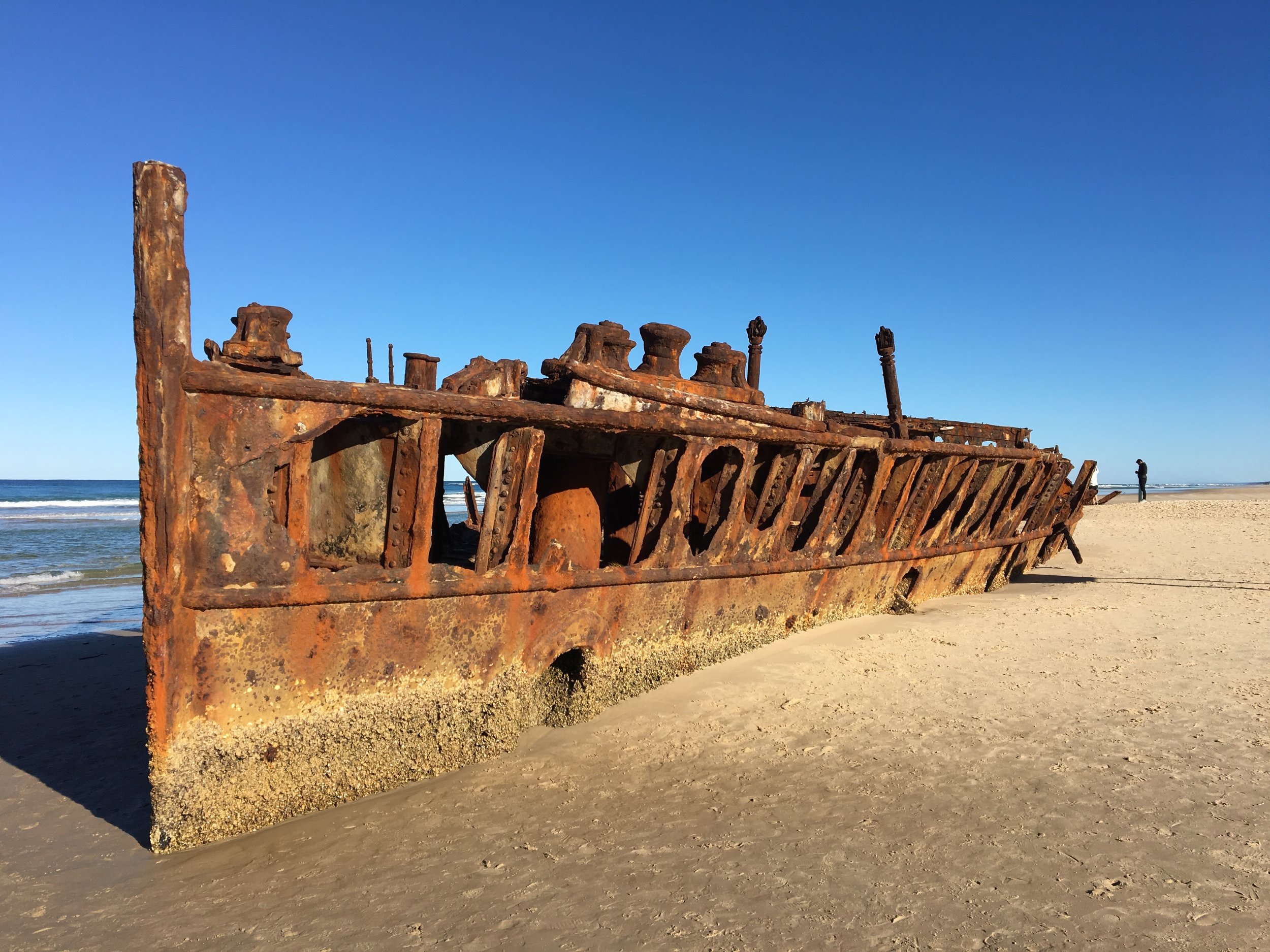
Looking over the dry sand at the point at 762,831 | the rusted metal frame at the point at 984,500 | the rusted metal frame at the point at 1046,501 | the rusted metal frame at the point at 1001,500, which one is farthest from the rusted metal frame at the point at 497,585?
the rusted metal frame at the point at 1046,501

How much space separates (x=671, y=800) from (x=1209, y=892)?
209 cm

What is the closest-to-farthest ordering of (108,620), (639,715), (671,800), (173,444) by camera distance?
1. (173,444)
2. (671,800)
3. (639,715)
4. (108,620)

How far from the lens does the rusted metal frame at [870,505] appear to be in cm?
684

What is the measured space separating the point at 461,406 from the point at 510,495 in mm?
602

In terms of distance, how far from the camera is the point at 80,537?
874 inches

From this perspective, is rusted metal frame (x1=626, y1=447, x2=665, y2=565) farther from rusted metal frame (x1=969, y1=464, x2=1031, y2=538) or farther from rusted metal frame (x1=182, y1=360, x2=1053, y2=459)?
rusted metal frame (x1=969, y1=464, x2=1031, y2=538)

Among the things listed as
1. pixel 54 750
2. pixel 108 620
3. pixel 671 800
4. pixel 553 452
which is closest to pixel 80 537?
pixel 108 620

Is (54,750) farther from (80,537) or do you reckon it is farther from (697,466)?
(80,537)

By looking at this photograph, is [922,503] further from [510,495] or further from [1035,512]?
[510,495]

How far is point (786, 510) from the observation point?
600 centimetres

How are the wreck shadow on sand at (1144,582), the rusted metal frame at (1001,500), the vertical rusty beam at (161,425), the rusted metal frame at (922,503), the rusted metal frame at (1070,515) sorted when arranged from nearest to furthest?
1. the vertical rusty beam at (161,425)
2. the rusted metal frame at (922,503)
3. the rusted metal frame at (1001,500)
4. the wreck shadow on sand at (1144,582)
5. the rusted metal frame at (1070,515)

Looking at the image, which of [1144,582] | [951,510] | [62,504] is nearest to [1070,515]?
[1144,582]

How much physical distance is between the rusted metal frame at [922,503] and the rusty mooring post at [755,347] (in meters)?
1.85

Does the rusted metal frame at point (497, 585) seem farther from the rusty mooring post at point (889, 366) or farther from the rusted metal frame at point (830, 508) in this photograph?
the rusty mooring post at point (889, 366)
